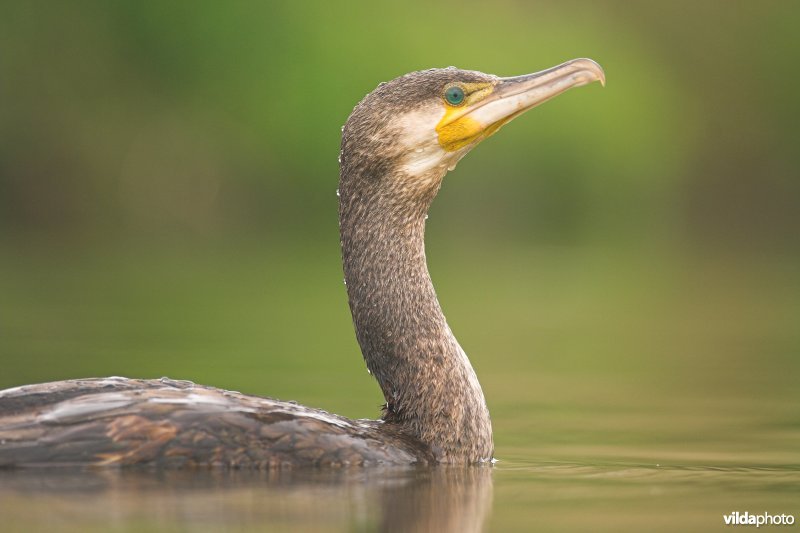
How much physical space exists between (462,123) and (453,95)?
0.46 feet

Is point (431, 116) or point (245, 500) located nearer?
point (245, 500)

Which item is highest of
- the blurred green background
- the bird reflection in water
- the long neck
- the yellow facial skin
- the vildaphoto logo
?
the blurred green background

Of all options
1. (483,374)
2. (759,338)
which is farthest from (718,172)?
(483,374)

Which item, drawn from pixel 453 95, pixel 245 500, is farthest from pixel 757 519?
pixel 453 95

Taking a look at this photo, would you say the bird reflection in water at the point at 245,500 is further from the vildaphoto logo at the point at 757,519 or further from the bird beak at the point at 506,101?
the bird beak at the point at 506,101

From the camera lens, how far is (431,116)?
801cm

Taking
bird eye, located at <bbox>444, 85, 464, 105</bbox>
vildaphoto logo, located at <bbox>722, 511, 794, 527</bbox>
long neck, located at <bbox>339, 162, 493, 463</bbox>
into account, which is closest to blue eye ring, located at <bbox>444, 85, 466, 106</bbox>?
bird eye, located at <bbox>444, 85, 464, 105</bbox>

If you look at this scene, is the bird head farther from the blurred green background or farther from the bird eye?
the blurred green background

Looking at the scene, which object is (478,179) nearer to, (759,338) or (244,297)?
(244,297)

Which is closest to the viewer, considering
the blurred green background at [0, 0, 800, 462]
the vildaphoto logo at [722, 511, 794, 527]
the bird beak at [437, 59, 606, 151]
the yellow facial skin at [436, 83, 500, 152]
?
the vildaphoto logo at [722, 511, 794, 527]

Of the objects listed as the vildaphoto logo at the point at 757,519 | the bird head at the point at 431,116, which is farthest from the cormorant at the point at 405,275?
the vildaphoto logo at the point at 757,519

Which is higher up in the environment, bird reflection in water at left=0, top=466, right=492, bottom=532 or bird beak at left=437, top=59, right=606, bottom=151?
bird beak at left=437, top=59, right=606, bottom=151

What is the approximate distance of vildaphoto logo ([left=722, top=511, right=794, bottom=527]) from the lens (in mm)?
6391

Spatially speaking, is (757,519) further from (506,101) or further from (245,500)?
(506,101)
